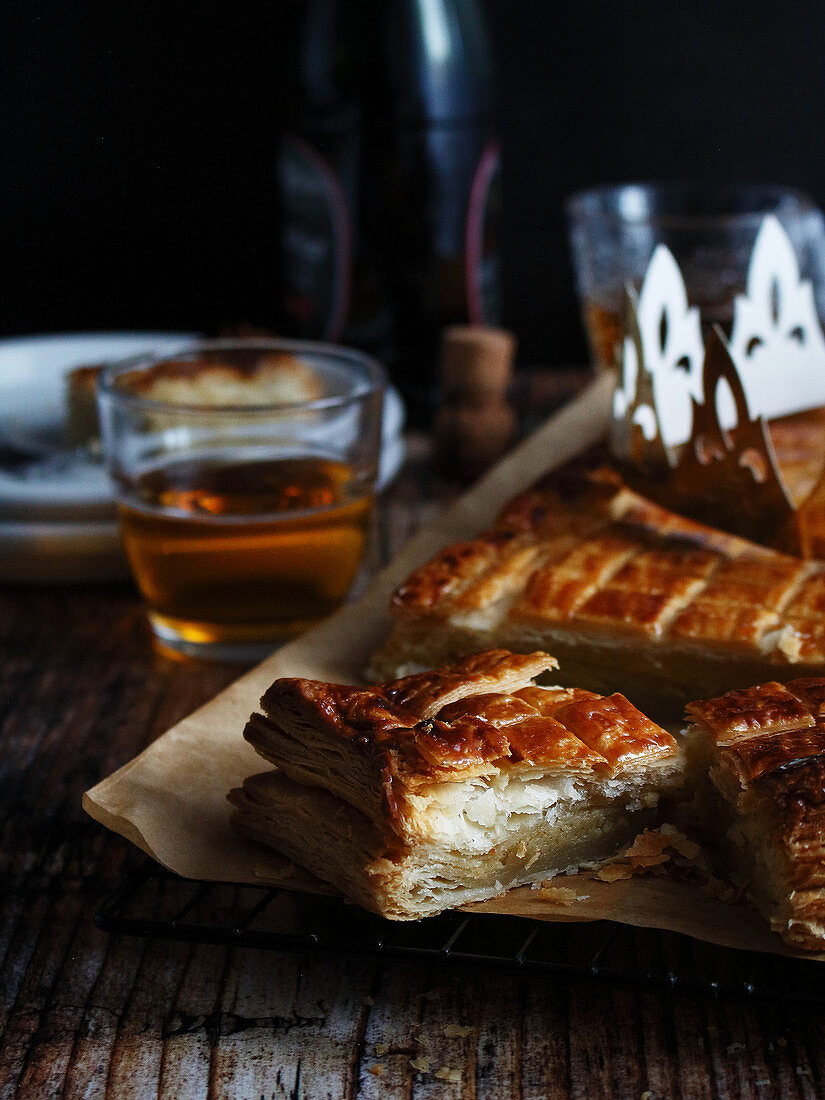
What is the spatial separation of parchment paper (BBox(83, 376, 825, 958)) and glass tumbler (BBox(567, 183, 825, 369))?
1.46 m

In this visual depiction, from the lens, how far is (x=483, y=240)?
364 centimetres

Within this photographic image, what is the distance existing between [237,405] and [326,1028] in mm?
1208

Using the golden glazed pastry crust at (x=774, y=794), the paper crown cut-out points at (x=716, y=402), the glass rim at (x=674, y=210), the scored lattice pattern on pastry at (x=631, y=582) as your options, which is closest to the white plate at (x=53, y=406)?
the scored lattice pattern on pastry at (x=631, y=582)

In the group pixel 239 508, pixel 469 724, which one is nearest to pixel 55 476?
pixel 239 508

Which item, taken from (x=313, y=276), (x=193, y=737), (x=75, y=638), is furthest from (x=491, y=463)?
(x=193, y=737)

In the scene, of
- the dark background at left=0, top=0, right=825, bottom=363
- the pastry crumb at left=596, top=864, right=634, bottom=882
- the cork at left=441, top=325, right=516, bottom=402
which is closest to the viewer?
the pastry crumb at left=596, top=864, right=634, bottom=882

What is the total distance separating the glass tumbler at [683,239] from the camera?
3.45m

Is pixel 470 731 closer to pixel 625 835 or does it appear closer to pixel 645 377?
pixel 625 835

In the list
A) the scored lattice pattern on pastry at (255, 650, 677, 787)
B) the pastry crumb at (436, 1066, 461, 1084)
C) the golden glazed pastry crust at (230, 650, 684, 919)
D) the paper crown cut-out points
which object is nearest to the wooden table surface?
the pastry crumb at (436, 1066, 461, 1084)

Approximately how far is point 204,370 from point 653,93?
96.0 inches

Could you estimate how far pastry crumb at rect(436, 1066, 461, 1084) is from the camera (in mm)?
1375

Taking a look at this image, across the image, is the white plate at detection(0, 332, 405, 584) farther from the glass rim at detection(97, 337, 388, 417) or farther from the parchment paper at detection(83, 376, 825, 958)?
the parchment paper at detection(83, 376, 825, 958)

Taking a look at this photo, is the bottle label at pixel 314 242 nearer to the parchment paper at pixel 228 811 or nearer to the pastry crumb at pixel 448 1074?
the parchment paper at pixel 228 811

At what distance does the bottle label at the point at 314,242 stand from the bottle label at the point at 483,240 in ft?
1.15
